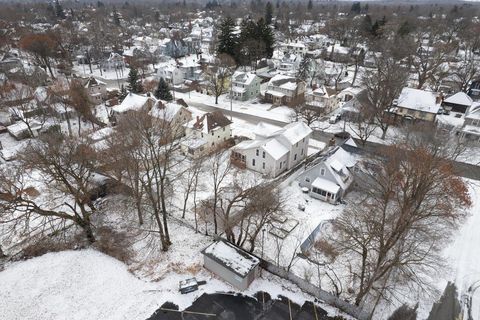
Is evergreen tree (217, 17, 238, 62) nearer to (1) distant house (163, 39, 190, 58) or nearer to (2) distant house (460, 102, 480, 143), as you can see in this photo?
(1) distant house (163, 39, 190, 58)

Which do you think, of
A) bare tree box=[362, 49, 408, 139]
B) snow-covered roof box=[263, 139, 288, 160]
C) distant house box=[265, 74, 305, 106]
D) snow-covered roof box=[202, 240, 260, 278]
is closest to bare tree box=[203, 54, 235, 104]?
distant house box=[265, 74, 305, 106]

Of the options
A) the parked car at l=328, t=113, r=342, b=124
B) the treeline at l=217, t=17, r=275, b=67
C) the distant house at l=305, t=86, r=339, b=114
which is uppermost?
the treeline at l=217, t=17, r=275, b=67

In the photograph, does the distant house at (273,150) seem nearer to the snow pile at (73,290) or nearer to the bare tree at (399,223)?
the bare tree at (399,223)

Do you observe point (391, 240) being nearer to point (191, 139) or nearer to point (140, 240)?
point (140, 240)

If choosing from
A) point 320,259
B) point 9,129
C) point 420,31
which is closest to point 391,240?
point 320,259

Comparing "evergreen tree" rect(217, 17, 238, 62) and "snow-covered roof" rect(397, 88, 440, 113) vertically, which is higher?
"evergreen tree" rect(217, 17, 238, 62)

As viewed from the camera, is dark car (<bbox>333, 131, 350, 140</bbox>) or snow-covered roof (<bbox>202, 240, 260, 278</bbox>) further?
dark car (<bbox>333, 131, 350, 140</bbox>)
